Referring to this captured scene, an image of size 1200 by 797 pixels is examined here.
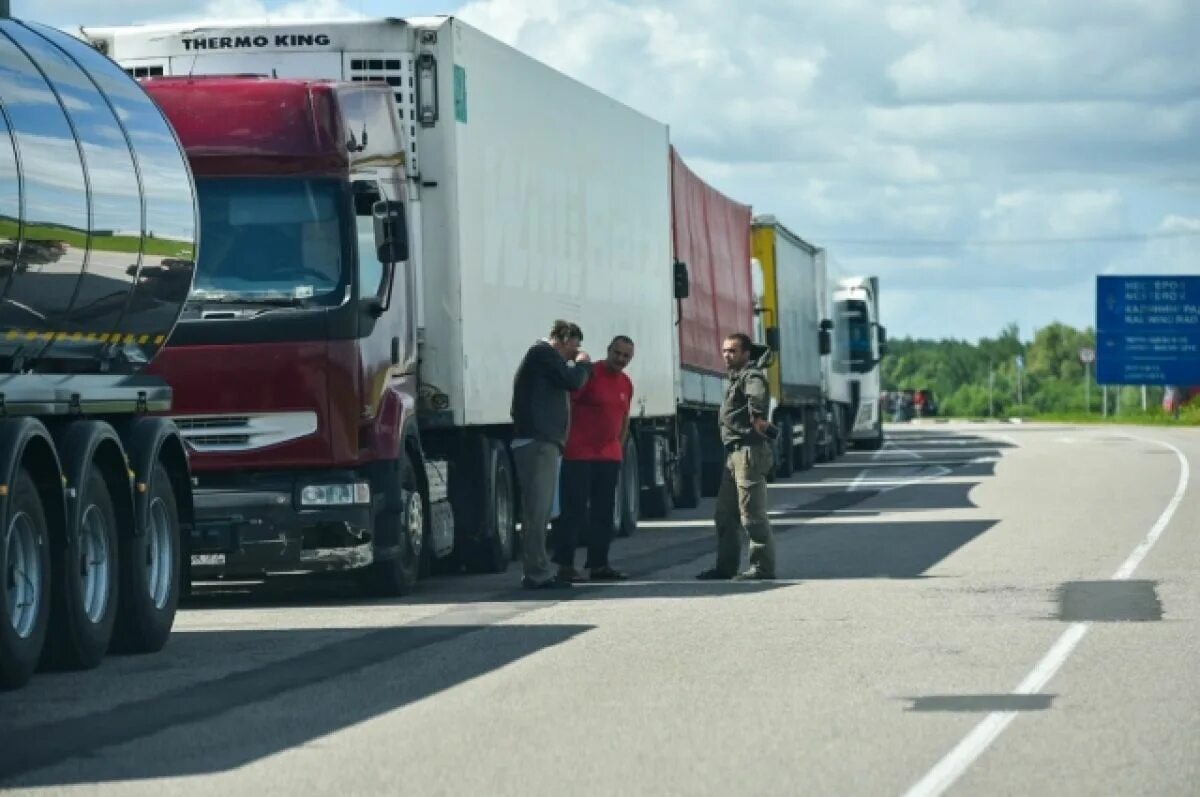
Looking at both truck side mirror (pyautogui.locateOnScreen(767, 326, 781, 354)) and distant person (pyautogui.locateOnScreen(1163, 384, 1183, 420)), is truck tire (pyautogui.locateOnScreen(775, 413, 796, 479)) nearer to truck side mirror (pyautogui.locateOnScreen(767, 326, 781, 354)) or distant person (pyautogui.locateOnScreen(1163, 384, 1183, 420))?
truck side mirror (pyautogui.locateOnScreen(767, 326, 781, 354))

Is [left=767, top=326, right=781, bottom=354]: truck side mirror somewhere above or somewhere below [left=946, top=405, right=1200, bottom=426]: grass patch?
above

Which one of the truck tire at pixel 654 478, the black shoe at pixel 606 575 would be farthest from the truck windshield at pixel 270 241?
the truck tire at pixel 654 478

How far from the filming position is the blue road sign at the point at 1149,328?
8594cm

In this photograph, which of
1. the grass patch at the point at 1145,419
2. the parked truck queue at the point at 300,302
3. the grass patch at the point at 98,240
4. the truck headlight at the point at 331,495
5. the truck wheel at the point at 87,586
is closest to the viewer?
the grass patch at the point at 98,240

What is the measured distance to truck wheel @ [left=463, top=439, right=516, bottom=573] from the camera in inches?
792

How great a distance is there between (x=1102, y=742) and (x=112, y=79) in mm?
6763

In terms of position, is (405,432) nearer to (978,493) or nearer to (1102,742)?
(1102,742)

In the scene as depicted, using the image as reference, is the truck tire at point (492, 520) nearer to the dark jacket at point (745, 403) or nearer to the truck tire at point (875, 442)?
the dark jacket at point (745, 403)

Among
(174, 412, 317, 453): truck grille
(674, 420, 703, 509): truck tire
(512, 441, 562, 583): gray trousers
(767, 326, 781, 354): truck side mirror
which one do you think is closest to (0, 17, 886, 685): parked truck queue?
(174, 412, 317, 453): truck grille

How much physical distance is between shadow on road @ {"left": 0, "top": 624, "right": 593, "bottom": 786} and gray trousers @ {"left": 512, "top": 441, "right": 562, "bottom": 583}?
3.03 m

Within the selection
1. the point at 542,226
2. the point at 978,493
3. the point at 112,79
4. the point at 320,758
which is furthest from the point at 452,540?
the point at 978,493

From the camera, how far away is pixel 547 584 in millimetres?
18750

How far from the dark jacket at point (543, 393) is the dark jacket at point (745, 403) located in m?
1.07

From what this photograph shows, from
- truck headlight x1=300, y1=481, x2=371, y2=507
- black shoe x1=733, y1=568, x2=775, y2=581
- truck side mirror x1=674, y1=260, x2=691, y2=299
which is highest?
truck side mirror x1=674, y1=260, x2=691, y2=299
